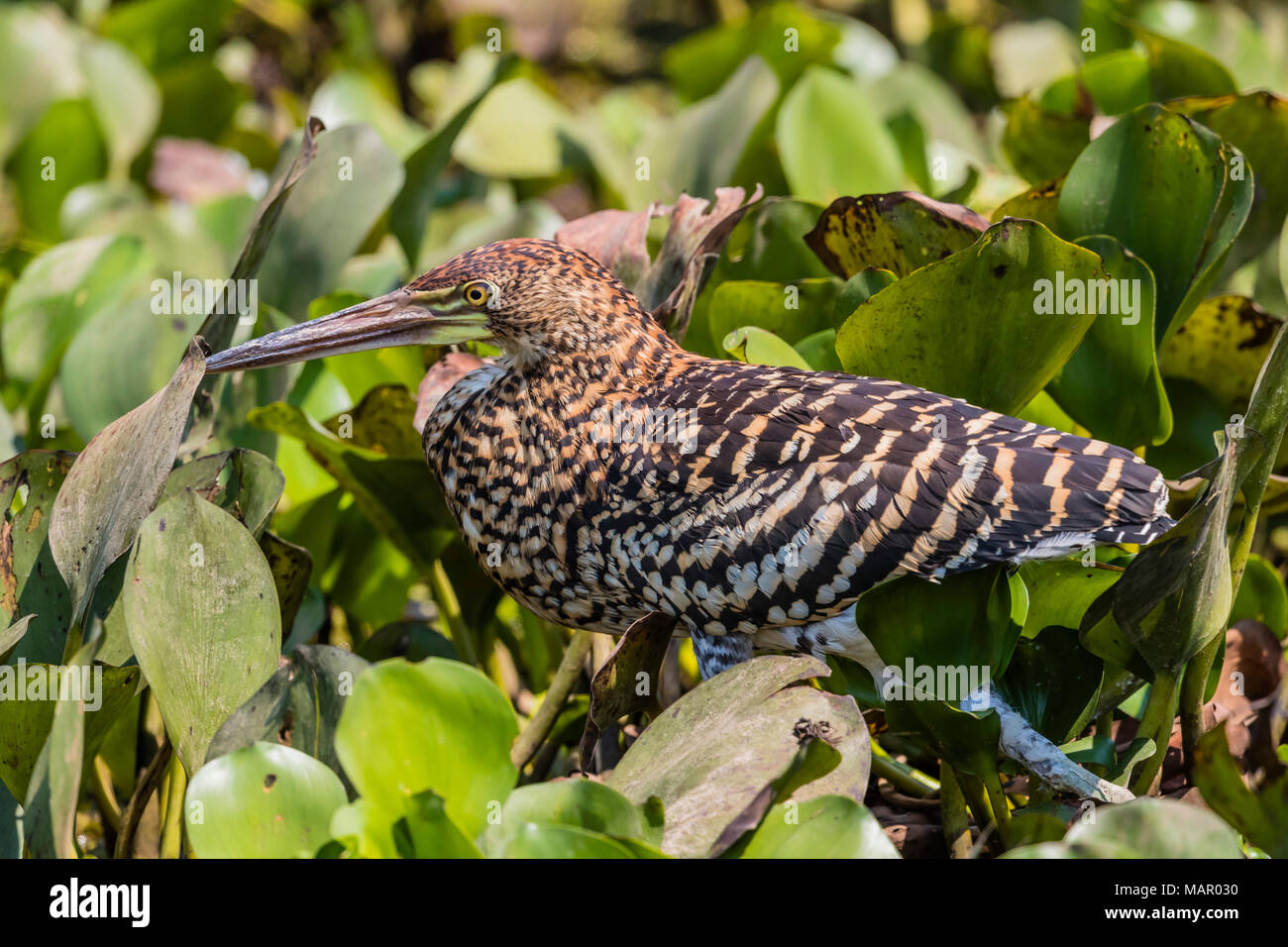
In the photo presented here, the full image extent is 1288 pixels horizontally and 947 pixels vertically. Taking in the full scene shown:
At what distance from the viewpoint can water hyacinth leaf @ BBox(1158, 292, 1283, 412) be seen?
2.46m

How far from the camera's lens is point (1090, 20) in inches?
160

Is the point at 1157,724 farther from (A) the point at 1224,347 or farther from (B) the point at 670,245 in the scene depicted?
(B) the point at 670,245

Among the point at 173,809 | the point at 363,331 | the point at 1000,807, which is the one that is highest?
the point at 363,331

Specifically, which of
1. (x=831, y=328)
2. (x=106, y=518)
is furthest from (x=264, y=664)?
(x=831, y=328)

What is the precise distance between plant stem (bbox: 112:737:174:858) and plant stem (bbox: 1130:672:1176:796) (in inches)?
57.8

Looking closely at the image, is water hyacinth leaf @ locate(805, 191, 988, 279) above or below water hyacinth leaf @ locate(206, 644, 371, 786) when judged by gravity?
above

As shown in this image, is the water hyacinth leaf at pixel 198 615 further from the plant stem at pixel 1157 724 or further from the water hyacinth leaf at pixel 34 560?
the plant stem at pixel 1157 724

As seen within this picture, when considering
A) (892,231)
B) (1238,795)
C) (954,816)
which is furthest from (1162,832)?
(892,231)

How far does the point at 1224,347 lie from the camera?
8.21 feet

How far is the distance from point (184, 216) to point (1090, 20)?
9.09 feet

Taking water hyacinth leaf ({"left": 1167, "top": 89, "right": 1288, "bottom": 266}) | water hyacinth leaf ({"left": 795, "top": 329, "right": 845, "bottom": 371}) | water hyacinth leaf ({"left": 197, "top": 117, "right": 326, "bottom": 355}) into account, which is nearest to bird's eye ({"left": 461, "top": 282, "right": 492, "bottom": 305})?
water hyacinth leaf ({"left": 197, "top": 117, "right": 326, "bottom": 355})

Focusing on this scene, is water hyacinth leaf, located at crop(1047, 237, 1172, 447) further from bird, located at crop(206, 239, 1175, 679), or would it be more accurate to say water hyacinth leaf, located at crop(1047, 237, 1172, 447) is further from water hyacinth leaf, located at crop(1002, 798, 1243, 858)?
water hyacinth leaf, located at crop(1002, 798, 1243, 858)

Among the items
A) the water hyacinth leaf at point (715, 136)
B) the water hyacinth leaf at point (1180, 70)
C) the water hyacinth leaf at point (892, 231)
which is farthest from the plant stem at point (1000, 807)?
the water hyacinth leaf at point (1180, 70)

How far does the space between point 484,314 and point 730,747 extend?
0.87 meters
